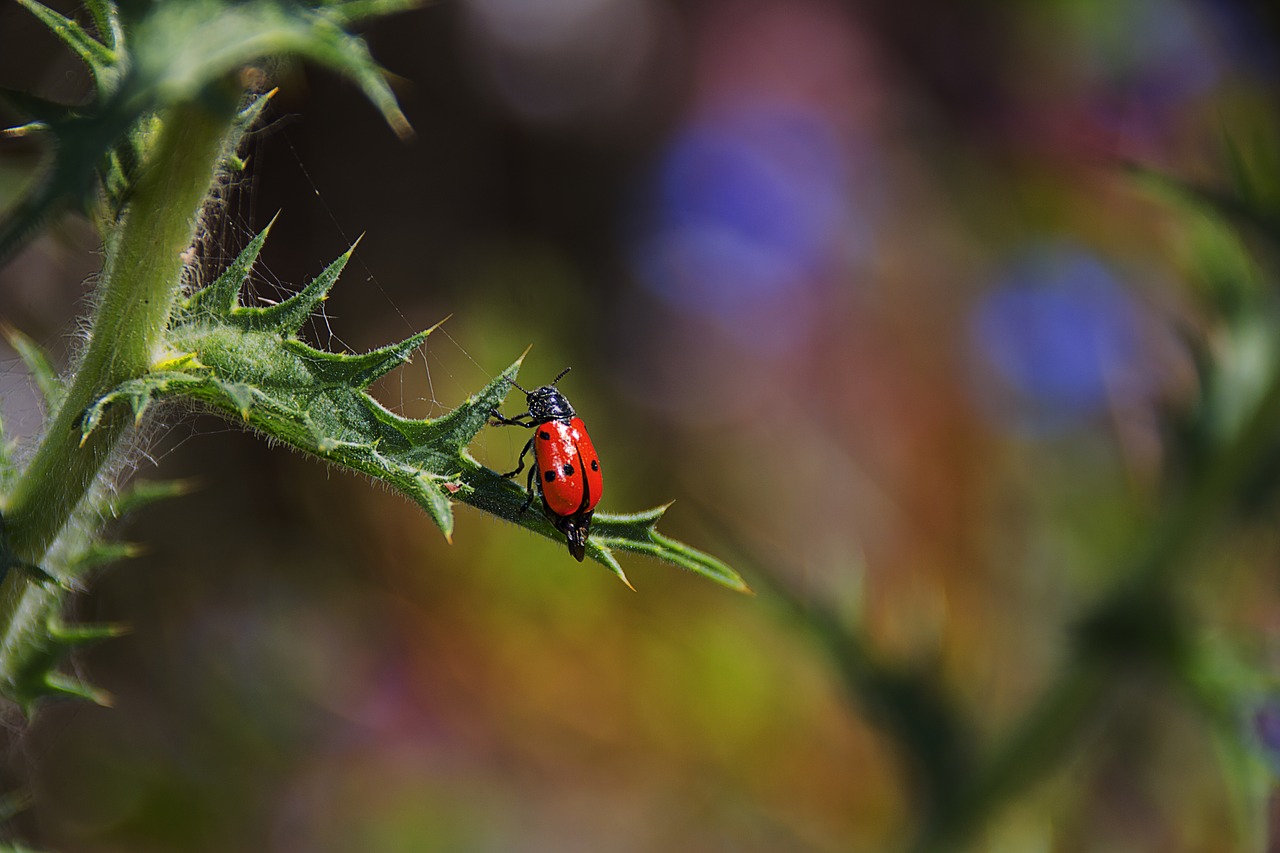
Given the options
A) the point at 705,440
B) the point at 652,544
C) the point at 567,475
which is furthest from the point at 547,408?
the point at 705,440

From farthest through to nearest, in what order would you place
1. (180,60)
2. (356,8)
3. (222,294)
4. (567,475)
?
(567,475), (222,294), (356,8), (180,60)

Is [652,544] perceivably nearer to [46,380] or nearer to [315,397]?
[315,397]

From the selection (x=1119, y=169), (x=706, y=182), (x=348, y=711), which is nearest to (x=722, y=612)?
(x=348, y=711)

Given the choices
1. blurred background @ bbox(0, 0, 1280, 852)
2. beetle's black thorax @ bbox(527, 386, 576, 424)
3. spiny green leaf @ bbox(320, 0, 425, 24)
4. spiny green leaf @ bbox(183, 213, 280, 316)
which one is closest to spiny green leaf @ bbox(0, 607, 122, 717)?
spiny green leaf @ bbox(183, 213, 280, 316)

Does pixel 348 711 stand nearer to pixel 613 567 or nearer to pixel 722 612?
pixel 722 612

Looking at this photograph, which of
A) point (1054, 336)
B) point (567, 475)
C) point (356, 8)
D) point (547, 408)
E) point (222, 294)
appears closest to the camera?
point (356, 8)

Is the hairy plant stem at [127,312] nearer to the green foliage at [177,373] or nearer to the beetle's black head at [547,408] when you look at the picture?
the green foliage at [177,373]

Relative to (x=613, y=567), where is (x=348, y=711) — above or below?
below
